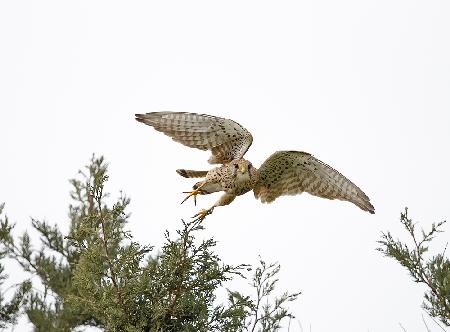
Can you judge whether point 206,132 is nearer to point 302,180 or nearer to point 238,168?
point 238,168

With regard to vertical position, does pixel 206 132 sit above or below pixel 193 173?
above

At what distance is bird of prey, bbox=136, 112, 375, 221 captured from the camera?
6.42 meters

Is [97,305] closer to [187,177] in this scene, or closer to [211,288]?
[211,288]

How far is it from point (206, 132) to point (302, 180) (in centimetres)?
123

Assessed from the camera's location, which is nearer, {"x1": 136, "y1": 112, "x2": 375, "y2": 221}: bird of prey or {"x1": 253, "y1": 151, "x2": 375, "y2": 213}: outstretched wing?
{"x1": 136, "y1": 112, "x2": 375, "y2": 221}: bird of prey

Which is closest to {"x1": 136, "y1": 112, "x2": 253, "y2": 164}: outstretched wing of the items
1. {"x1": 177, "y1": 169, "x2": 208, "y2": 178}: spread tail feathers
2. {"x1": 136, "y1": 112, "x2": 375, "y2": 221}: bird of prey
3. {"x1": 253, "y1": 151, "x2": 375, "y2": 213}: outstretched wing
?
{"x1": 136, "y1": 112, "x2": 375, "y2": 221}: bird of prey

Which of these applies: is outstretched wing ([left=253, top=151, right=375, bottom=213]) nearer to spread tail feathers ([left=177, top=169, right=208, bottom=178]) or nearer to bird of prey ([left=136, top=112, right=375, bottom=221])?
bird of prey ([left=136, top=112, right=375, bottom=221])

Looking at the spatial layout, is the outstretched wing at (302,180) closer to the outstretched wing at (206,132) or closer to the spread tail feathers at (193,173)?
the outstretched wing at (206,132)

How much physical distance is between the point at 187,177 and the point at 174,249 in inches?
68.6

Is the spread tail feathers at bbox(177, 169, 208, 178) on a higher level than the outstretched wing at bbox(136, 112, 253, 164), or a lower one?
lower

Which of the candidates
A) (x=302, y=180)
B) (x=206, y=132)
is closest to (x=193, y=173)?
(x=206, y=132)

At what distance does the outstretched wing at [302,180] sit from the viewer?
6.60 m

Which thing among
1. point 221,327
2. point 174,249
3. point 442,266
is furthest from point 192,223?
point 442,266

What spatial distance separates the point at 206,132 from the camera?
266 inches
